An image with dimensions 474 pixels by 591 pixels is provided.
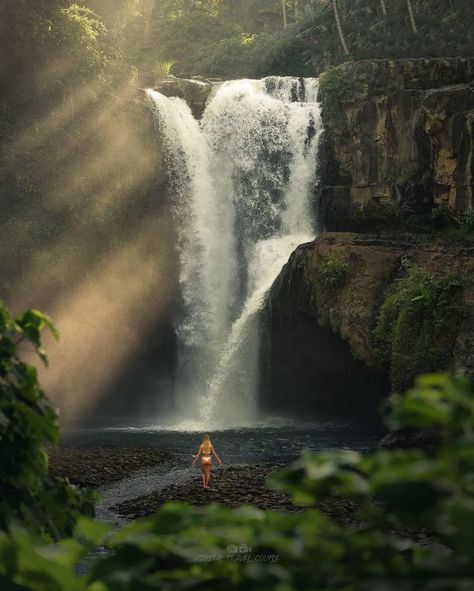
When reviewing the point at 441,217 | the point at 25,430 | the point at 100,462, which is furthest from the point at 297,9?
the point at 25,430

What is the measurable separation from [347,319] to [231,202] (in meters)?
12.2

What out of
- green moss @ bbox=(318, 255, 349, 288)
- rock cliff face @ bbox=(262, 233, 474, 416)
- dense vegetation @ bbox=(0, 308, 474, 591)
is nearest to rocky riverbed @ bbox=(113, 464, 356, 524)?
rock cliff face @ bbox=(262, 233, 474, 416)

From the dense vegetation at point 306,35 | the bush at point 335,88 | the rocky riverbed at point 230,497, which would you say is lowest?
the rocky riverbed at point 230,497

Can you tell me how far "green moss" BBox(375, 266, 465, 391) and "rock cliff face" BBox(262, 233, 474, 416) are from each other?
2.4 inches

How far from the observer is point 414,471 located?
5.54 feet

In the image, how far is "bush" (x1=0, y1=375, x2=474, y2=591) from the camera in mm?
1702

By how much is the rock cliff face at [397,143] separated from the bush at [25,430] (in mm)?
29458

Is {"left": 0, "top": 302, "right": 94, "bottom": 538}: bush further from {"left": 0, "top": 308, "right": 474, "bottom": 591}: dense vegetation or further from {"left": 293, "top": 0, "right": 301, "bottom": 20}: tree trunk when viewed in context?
{"left": 293, "top": 0, "right": 301, "bottom": 20}: tree trunk

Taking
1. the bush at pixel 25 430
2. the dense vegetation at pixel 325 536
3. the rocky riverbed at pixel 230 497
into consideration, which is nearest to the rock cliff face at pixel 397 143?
the rocky riverbed at pixel 230 497

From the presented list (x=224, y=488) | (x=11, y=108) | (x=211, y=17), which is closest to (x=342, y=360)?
(x=224, y=488)

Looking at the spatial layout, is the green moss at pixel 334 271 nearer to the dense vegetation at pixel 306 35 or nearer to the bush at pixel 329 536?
the dense vegetation at pixel 306 35

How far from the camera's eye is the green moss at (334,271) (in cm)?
2819

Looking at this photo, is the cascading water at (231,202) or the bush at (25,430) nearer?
the bush at (25,430)

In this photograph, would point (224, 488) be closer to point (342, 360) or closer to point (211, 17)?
point (342, 360)
